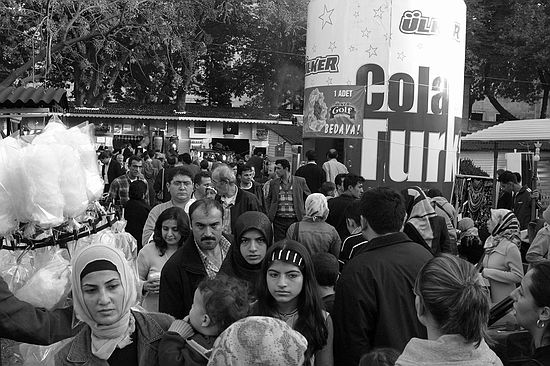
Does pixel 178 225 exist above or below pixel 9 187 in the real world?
below

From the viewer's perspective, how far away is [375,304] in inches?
143

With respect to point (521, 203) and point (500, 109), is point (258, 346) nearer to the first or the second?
point (521, 203)

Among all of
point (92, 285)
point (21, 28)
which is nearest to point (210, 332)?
point (92, 285)

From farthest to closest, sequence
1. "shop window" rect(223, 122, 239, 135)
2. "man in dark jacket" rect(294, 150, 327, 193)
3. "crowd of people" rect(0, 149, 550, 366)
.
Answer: "shop window" rect(223, 122, 239, 135), "man in dark jacket" rect(294, 150, 327, 193), "crowd of people" rect(0, 149, 550, 366)

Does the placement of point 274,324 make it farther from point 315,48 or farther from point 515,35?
point 515,35

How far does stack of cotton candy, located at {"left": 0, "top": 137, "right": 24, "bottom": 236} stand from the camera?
11.5ft

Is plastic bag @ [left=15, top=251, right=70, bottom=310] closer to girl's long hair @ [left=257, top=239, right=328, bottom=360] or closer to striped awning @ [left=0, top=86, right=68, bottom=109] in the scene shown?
girl's long hair @ [left=257, top=239, right=328, bottom=360]

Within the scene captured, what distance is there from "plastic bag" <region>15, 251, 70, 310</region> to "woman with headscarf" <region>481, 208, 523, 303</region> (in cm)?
397

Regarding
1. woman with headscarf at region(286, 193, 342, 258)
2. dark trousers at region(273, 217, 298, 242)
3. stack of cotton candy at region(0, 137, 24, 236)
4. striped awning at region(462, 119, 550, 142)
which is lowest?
dark trousers at region(273, 217, 298, 242)

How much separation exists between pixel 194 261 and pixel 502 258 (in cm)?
317

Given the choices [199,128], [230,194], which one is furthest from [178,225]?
[199,128]

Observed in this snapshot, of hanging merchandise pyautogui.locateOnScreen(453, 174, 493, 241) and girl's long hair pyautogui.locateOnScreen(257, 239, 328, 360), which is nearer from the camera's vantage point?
girl's long hair pyautogui.locateOnScreen(257, 239, 328, 360)

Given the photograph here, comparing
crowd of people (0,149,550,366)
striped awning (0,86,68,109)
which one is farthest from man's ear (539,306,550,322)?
striped awning (0,86,68,109)

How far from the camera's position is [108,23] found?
70.1ft
